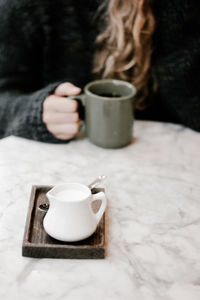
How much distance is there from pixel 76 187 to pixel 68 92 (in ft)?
1.38

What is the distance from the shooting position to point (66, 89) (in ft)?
3.58

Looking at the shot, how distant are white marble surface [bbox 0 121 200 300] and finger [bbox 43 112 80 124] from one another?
69mm

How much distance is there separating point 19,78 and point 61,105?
0.99 feet

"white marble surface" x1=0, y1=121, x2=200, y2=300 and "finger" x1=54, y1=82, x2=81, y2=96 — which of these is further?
"finger" x1=54, y1=82, x2=81, y2=96

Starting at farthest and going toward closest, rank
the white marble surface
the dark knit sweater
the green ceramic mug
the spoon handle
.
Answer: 1. the dark knit sweater
2. the green ceramic mug
3. the spoon handle
4. the white marble surface

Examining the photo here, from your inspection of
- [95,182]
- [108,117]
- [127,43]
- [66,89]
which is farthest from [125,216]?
[127,43]

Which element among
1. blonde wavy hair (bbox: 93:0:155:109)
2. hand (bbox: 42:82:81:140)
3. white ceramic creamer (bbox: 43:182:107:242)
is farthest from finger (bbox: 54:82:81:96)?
white ceramic creamer (bbox: 43:182:107:242)

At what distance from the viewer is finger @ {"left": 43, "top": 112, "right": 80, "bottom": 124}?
108cm

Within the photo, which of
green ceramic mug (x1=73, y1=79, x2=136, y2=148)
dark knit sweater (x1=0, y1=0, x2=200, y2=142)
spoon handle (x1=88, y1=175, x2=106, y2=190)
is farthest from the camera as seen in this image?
dark knit sweater (x1=0, y1=0, x2=200, y2=142)

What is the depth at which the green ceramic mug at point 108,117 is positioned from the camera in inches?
41.3

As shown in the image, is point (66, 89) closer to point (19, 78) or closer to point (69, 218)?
point (19, 78)

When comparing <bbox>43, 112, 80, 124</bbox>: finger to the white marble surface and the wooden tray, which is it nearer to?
the white marble surface

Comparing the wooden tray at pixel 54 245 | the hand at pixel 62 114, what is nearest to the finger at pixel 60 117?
the hand at pixel 62 114

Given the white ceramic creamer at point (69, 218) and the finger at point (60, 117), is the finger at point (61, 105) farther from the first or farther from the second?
the white ceramic creamer at point (69, 218)
